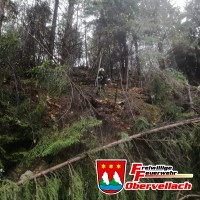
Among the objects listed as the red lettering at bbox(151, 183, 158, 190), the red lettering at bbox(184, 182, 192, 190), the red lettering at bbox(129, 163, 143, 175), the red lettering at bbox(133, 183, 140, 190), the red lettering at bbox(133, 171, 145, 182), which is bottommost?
the red lettering at bbox(184, 182, 192, 190)

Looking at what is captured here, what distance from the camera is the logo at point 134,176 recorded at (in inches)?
Answer: 155

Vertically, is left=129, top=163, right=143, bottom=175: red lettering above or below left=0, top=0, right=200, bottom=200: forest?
below

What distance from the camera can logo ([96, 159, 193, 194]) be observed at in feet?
12.9

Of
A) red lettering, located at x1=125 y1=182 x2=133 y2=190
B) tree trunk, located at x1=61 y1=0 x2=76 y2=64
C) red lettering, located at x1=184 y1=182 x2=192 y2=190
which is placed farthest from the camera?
tree trunk, located at x1=61 y1=0 x2=76 y2=64

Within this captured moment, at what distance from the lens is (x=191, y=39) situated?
14445mm

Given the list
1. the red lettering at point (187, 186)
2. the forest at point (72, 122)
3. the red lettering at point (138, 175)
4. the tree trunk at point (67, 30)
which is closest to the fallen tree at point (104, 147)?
the forest at point (72, 122)

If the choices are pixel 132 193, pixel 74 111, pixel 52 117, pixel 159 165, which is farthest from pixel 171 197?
pixel 52 117

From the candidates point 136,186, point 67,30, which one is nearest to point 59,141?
point 136,186

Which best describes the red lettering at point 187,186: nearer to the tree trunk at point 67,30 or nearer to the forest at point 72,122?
the forest at point 72,122

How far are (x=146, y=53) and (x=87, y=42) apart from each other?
2906 millimetres

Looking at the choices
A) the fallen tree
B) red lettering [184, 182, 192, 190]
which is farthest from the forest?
red lettering [184, 182, 192, 190]

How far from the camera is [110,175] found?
12.9ft

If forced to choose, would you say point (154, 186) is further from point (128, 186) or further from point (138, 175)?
point (128, 186)

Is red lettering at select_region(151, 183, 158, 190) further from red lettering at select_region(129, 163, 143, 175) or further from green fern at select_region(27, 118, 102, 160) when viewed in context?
green fern at select_region(27, 118, 102, 160)
